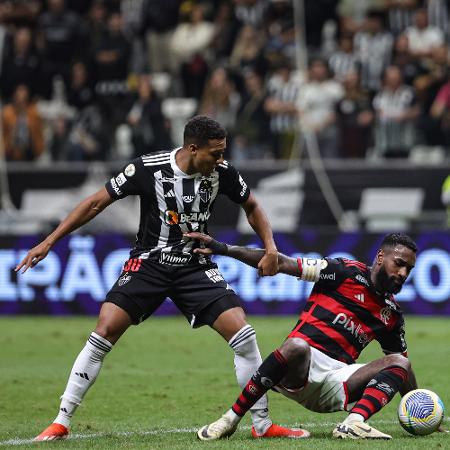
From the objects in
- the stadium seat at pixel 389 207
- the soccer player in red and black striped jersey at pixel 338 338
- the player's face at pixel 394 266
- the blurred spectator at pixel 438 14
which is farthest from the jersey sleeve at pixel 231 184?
the blurred spectator at pixel 438 14

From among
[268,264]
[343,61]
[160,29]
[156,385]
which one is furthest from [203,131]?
[160,29]

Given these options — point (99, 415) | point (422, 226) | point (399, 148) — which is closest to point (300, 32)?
point (399, 148)

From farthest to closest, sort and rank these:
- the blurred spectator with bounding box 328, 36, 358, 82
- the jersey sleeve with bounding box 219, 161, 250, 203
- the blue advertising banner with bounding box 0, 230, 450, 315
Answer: the blurred spectator with bounding box 328, 36, 358, 82, the blue advertising banner with bounding box 0, 230, 450, 315, the jersey sleeve with bounding box 219, 161, 250, 203

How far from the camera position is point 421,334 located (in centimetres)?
1499

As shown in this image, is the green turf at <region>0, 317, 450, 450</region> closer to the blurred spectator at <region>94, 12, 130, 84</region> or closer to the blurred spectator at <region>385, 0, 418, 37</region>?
the blurred spectator at <region>94, 12, 130, 84</region>

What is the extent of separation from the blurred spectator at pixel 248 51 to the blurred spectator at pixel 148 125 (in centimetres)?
177

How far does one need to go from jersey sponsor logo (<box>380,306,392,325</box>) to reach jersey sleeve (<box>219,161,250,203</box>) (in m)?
1.27

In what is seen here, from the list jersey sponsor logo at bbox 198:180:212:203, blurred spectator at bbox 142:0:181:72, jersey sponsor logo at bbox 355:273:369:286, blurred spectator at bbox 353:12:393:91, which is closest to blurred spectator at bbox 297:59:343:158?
blurred spectator at bbox 353:12:393:91

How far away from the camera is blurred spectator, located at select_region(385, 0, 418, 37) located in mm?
20453

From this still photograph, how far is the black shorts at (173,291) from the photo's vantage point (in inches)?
311

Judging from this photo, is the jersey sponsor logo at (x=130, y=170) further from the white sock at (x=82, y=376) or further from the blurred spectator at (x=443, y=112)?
the blurred spectator at (x=443, y=112)

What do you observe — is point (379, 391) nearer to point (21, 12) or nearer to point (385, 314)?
point (385, 314)

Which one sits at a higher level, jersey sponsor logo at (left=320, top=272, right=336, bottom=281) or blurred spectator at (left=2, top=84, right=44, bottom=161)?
blurred spectator at (left=2, top=84, right=44, bottom=161)

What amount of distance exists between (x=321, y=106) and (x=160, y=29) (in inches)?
158
